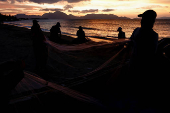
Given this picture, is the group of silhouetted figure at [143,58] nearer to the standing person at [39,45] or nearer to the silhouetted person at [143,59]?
the silhouetted person at [143,59]

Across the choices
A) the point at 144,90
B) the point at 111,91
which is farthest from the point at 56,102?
the point at 144,90

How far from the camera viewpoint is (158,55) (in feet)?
10.8

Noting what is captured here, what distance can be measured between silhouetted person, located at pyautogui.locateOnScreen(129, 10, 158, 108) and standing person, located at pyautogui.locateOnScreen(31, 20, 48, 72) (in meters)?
4.14

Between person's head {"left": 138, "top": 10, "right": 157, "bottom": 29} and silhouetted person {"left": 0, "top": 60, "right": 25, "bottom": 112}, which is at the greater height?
person's head {"left": 138, "top": 10, "right": 157, "bottom": 29}

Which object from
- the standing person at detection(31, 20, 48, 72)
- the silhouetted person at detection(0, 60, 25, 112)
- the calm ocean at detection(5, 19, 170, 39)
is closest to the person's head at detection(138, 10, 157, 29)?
the silhouetted person at detection(0, 60, 25, 112)

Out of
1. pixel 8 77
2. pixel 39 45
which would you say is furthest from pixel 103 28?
pixel 8 77

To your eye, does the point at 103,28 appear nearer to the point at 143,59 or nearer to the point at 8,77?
the point at 143,59

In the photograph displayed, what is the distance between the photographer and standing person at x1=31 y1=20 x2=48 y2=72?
5.48 meters

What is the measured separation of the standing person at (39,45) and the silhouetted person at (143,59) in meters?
4.14

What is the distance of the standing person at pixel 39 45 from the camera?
5.48 m

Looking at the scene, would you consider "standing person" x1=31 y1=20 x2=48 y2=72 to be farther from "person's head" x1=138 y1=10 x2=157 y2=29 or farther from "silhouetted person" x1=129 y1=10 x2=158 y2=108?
"person's head" x1=138 y1=10 x2=157 y2=29

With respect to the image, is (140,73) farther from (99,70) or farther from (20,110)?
(20,110)

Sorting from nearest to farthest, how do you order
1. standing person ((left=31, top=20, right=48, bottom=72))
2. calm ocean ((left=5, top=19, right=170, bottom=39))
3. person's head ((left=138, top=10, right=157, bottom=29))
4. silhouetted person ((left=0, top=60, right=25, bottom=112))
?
silhouetted person ((left=0, top=60, right=25, bottom=112)) → person's head ((left=138, top=10, right=157, bottom=29)) → standing person ((left=31, top=20, right=48, bottom=72)) → calm ocean ((left=5, top=19, right=170, bottom=39))

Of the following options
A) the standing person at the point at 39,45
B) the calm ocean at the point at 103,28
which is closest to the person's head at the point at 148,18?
the standing person at the point at 39,45
